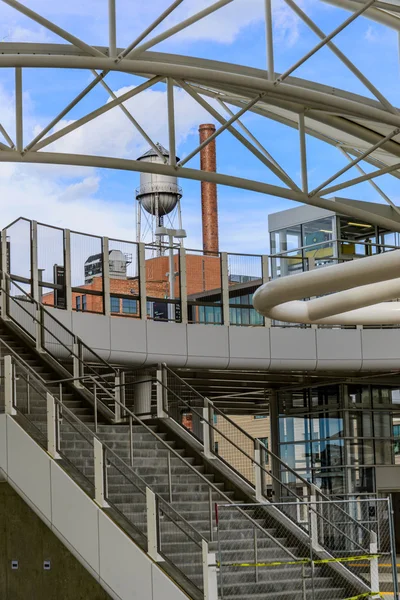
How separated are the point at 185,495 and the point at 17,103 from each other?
24.8 feet

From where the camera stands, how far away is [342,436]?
30391 millimetres

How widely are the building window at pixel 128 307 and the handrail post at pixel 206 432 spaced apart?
7.54 metres

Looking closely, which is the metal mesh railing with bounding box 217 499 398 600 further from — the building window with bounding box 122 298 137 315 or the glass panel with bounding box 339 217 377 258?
the glass panel with bounding box 339 217 377 258

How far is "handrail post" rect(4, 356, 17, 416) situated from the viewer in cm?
1794

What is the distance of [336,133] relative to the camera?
25.4m

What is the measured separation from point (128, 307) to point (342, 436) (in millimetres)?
8461

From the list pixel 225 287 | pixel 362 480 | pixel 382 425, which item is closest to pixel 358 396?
pixel 382 425

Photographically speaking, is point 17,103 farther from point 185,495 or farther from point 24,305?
point 24,305

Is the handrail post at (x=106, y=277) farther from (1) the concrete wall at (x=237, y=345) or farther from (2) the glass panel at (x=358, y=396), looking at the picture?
(2) the glass panel at (x=358, y=396)

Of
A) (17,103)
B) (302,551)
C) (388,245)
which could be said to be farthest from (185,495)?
(388,245)

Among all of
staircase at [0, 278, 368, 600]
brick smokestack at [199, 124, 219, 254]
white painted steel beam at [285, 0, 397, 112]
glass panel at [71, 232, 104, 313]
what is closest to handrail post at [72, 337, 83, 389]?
staircase at [0, 278, 368, 600]

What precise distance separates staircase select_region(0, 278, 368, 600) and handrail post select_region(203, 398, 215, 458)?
7.1 inches

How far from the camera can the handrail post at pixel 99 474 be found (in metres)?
15.9

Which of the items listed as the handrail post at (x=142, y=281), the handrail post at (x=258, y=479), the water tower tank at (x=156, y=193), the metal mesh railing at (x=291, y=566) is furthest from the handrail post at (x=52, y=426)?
the water tower tank at (x=156, y=193)
